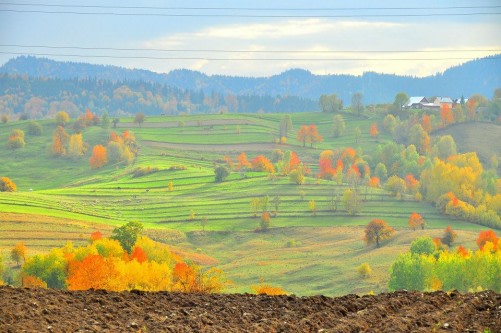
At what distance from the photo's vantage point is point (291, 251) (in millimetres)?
69562

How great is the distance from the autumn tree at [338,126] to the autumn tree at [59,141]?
43712 millimetres

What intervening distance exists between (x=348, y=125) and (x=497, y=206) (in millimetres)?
51436

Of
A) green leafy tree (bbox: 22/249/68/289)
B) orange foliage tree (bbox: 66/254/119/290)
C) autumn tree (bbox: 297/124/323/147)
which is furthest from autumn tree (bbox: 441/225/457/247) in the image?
autumn tree (bbox: 297/124/323/147)

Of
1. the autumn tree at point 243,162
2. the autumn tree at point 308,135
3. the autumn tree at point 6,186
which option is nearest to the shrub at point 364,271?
the autumn tree at point 6,186

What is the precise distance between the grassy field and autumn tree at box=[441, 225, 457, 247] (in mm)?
845

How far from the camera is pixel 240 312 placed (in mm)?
15133

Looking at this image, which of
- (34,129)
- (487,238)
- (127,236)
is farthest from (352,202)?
(34,129)

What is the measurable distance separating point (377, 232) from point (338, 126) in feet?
201

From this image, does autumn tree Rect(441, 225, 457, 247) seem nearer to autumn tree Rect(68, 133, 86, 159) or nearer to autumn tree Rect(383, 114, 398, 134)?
autumn tree Rect(383, 114, 398, 134)

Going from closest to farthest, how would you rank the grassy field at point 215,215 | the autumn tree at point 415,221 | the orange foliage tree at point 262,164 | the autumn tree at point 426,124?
the grassy field at point 215,215, the autumn tree at point 415,221, the orange foliage tree at point 262,164, the autumn tree at point 426,124

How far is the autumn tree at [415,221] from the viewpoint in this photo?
7600cm

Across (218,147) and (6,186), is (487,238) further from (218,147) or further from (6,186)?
(218,147)

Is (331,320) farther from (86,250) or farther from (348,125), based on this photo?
(348,125)

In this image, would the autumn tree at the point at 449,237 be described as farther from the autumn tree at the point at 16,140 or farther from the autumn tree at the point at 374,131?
the autumn tree at the point at 16,140
